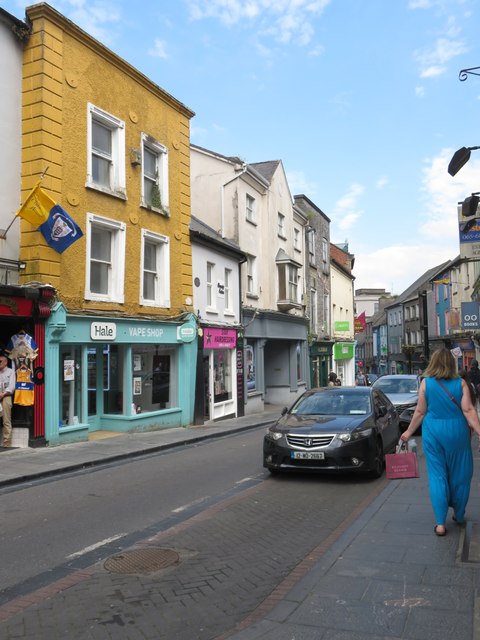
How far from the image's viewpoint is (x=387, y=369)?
71875 millimetres

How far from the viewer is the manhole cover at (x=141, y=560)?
17.0ft

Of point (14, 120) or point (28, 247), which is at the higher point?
point (14, 120)

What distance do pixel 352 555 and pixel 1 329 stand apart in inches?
392

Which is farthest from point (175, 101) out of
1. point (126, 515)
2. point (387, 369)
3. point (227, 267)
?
point (387, 369)

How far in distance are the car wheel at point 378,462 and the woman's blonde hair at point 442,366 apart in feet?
11.6

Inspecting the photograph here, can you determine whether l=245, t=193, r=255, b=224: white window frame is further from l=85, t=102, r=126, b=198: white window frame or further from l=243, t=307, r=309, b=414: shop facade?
l=85, t=102, r=126, b=198: white window frame

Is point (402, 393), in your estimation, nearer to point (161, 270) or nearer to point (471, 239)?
point (471, 239)

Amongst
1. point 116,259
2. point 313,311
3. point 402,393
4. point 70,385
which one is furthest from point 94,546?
point 313,311

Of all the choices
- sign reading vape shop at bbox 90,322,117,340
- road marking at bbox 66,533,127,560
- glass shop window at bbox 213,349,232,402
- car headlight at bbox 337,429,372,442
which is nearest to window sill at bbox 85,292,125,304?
sign reading vape shop at bbox 90,322,117,340

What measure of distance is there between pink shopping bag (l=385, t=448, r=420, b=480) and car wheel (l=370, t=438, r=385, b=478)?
288 cm

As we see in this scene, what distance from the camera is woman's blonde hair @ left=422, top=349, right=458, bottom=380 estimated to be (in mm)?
5832

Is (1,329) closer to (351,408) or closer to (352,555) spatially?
(351,408)

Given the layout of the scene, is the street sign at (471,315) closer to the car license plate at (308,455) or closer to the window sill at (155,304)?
the window sill at (155,304)

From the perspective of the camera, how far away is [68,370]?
541 inches
